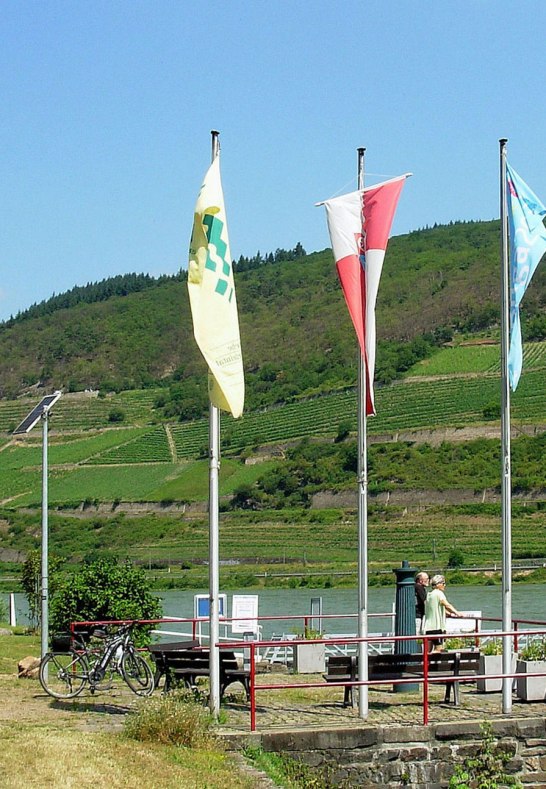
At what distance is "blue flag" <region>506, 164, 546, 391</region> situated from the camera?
50.4 feet

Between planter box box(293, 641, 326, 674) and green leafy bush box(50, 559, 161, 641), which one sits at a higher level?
green leafy bush box(50, 559, 161, 641)

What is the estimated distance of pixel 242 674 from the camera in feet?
47.9

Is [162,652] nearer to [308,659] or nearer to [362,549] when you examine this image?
[362,549]

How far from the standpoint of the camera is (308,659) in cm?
1861

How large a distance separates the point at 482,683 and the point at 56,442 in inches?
4934

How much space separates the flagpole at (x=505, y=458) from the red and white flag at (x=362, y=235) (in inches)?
70.4

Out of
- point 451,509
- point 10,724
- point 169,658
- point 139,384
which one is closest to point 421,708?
point 169,658

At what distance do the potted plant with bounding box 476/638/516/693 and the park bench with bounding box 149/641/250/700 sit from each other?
2.81 m

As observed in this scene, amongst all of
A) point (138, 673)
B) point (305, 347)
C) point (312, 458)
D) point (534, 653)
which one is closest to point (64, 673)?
point (138, 673)

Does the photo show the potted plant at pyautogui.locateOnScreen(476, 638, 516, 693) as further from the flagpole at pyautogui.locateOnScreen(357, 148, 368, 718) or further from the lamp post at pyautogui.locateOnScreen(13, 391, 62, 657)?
the lamp post at pyautogui.locateOnScreen(13, 391, 62, 657)

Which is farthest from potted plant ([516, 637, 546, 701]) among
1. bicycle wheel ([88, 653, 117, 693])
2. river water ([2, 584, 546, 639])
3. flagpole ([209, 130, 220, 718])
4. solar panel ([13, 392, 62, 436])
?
river water ([2, 584, 546, 639])

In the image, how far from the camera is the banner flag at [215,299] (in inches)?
542

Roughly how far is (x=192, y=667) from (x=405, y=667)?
2.35m

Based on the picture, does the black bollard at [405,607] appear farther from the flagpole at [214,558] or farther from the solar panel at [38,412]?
the solar panel at [38,412]
